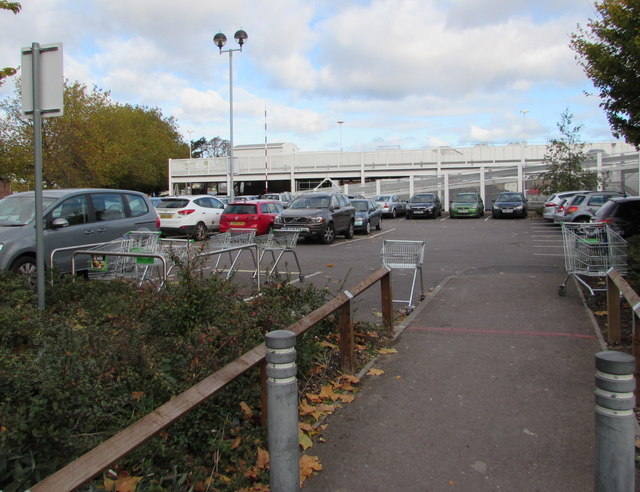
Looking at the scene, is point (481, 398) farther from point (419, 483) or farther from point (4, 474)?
point (4, 474)

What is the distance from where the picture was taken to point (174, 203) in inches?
806

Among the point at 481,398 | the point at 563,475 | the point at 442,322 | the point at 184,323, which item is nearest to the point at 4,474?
the point at 184,323

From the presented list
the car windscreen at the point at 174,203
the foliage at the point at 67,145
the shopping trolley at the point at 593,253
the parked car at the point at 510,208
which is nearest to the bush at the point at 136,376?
the shopping trolley at the point at 593,253

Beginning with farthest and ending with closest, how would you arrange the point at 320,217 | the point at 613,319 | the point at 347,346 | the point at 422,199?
the point at 422,199
the point at 320,217
the point at 613,319
the point at 347,346

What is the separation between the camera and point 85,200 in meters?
Result: 9.98

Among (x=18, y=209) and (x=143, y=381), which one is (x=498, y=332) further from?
(x=18, y=209)

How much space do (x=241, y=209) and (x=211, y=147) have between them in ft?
289

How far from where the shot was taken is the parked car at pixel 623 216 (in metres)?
11.3

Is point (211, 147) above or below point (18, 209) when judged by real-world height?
above

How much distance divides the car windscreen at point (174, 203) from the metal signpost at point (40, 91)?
14.9m

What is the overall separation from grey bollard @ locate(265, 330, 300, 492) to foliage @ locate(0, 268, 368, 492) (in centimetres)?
29

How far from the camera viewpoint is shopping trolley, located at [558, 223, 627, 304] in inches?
313

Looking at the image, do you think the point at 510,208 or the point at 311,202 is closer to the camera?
the point at 311,202

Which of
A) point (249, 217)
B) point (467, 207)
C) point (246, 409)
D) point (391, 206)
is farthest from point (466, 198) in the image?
point (246, 409)
